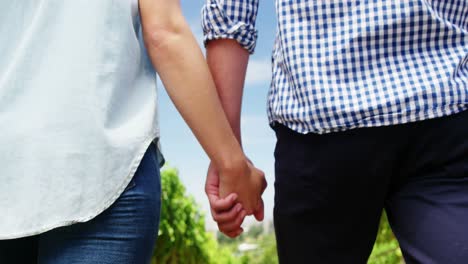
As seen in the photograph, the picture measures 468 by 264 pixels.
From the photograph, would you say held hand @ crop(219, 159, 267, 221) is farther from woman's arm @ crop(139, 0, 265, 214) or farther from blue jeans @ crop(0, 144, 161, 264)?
blue jeans @ crop(0, 144, 161, 264)

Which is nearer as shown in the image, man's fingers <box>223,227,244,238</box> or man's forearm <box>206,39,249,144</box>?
man's forearm <box>206,39,249,144</box>

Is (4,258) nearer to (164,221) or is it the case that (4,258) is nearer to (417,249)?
(417,249)

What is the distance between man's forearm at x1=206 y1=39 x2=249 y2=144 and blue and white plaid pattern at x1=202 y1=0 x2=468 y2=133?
30cm

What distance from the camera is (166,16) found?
6.07 feet

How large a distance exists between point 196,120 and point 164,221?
4899mm

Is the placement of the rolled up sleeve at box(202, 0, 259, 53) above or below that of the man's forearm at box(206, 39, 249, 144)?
above

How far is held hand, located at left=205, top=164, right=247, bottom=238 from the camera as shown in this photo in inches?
91.8

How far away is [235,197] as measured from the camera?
7.60 ft

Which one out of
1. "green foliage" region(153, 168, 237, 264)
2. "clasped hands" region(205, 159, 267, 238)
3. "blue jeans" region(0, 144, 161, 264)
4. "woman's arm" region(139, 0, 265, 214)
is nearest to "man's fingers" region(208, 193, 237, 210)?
"clasped hands" region(205, 159, 267, 238)

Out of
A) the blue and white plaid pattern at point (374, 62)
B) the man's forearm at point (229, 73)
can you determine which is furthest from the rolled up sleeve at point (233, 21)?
→ the blue and white plaid pattern at point (374, 62)

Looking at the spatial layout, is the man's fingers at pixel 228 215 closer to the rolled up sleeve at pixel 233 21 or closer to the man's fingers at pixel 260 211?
the man's fingers at pixel 260 211

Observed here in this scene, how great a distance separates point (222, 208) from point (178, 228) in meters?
4.49

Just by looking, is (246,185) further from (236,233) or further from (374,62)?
(374,62)

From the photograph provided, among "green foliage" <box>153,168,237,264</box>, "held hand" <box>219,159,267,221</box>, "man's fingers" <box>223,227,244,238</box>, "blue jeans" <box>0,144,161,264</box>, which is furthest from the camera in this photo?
"green foliage" <box>153,168,237,264</box>
